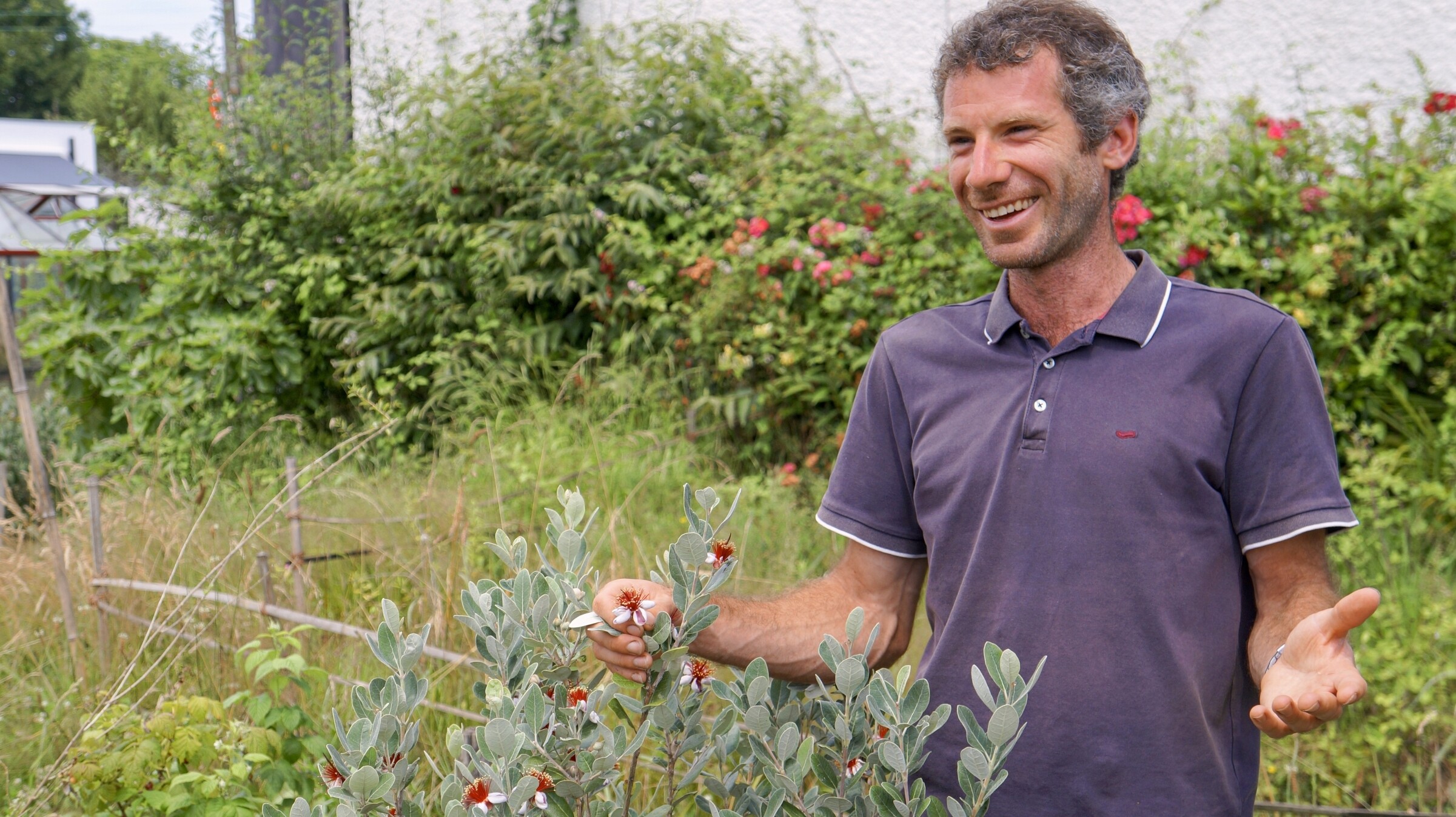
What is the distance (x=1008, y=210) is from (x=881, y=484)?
45 centimetres

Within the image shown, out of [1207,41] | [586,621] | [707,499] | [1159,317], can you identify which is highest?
[1207,41]

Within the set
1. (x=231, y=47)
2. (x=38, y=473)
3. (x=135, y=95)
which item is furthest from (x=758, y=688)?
(x=135, y=95)

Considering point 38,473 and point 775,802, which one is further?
point 38,473

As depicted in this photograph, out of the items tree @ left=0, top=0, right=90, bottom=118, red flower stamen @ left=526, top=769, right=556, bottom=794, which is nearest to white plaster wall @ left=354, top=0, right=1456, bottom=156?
red flower stamen @ left=526, top=769, right=556, bottom=794

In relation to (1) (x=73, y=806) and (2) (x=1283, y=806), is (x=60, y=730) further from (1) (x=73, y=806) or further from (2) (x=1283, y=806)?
(2) (x=1283, y=806)

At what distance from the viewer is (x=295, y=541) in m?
3.54

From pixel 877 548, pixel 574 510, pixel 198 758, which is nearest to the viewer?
pixel 574 510

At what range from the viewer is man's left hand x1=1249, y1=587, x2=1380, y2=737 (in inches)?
45.5

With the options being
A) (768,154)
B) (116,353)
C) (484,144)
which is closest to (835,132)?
(768,154)

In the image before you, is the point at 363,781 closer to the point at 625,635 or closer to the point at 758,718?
the point at 625,635

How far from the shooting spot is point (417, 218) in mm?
6426

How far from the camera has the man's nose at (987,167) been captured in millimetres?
1624

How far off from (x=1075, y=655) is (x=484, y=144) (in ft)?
17.2

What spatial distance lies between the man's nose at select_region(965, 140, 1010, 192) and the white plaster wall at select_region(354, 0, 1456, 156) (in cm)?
294
